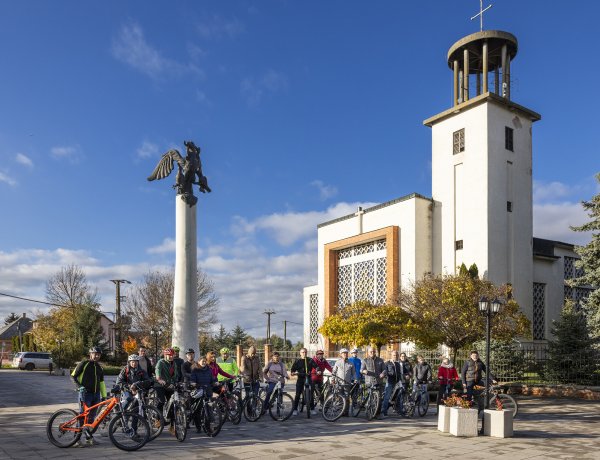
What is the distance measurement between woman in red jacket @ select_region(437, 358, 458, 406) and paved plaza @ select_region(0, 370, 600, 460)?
0.69 meters

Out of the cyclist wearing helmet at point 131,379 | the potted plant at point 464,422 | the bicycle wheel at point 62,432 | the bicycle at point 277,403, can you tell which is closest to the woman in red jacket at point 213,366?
the bicycle at point 277,403

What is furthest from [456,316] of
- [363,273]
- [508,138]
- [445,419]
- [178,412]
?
[178,412]

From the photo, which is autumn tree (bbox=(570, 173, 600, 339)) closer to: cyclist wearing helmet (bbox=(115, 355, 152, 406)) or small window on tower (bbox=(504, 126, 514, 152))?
small window on tower (bbox=(504, 126, 514, 152))

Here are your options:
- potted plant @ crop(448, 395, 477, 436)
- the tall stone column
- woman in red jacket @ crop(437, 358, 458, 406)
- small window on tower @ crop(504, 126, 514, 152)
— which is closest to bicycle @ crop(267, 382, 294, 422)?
potted plant @ crop(448, 395, 477, 436)

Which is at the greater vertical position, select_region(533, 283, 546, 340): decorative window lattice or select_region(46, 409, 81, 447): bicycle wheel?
select_region(533, 283, 546, 340): decorative window lattice

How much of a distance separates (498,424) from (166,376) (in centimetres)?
684

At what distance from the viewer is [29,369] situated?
47.6 meters

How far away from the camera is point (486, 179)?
29469mm

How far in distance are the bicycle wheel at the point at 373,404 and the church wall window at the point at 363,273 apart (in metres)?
18.4

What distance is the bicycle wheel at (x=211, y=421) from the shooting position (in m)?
11.4

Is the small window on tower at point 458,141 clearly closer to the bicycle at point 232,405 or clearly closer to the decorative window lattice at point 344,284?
the decorative window lattice at point 344,284

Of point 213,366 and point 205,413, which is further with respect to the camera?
point 213,366

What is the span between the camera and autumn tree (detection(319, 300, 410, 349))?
2344cm

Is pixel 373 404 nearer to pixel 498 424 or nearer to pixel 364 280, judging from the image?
pixel 498 424
